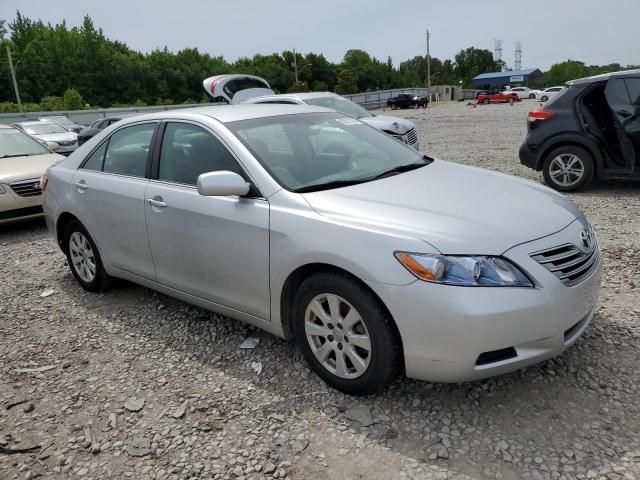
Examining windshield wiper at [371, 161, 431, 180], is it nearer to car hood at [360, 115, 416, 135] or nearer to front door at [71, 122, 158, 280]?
front door at [71, 122, 158, 280]

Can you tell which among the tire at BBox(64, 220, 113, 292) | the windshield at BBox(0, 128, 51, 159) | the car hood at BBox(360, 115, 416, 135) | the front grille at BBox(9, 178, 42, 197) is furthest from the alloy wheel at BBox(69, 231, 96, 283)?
the car hood at BBox(360, 115, 416, 135)

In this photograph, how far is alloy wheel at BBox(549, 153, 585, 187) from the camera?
734 cm

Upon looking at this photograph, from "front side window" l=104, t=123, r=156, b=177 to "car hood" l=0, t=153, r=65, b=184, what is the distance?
346cm

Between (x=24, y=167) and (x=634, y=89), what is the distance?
8324mm

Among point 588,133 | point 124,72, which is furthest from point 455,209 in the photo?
point 124,72

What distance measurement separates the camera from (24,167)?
7371 mm

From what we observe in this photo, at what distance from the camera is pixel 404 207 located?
2805 mm

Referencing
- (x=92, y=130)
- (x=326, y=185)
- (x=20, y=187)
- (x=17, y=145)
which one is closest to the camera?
(x=326, y=185)

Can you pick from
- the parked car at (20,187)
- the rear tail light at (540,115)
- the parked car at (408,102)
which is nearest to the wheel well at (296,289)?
the parked car at (20,187)

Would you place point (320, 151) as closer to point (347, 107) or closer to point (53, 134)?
point (347, 107)

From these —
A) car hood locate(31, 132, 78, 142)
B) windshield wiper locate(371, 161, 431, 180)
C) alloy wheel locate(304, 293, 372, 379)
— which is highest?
car hood locate(31, 132, 78, 142)

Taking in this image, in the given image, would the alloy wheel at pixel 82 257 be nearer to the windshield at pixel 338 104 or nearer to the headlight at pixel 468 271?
the headlight at pixel 468 271

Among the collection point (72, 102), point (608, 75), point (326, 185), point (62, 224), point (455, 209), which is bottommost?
point (62, 224)

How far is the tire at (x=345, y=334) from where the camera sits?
2.62m
